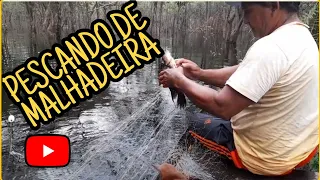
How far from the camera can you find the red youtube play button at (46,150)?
1573 millimetres

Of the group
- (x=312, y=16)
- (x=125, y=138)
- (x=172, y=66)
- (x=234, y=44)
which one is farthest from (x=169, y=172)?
(x=312, y=16)

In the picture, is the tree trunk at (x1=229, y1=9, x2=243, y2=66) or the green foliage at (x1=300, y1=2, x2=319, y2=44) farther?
the tree trunk at (x1=229, y1=9, x2=243, y2=66)

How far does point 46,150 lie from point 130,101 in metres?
0.46

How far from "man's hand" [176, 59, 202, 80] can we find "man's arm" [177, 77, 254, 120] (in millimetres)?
106

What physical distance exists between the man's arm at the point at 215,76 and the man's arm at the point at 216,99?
19 centimetres

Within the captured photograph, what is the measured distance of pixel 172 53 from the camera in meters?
1.62

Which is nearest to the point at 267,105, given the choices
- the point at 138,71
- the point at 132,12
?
the point at 138,71

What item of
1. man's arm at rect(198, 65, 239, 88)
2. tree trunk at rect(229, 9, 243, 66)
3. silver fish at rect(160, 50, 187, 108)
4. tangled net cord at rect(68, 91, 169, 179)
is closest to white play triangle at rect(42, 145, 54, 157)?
tangled net cord at rect(68, 91, 169, 179)

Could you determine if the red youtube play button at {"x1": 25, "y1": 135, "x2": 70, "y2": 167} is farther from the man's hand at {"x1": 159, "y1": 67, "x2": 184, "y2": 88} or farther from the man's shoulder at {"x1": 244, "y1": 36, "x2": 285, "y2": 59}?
the man's shoulder at {"x1": 244, "y1": 36, "x2": 285, "y2": 59}

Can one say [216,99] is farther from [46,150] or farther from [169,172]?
[46,150]

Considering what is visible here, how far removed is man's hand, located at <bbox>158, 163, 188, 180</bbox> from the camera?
1.64 metres

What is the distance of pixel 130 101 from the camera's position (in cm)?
167

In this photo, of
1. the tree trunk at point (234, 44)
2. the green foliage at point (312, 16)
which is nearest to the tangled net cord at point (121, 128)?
the tree trunk at point (234, 44)

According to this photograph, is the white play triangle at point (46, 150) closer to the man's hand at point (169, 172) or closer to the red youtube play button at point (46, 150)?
the red youtube play button at point (46, 150)
